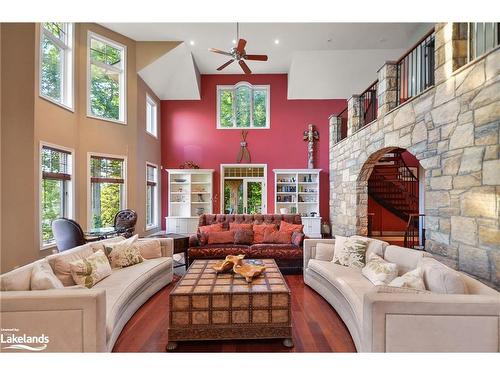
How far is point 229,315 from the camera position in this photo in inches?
89.9

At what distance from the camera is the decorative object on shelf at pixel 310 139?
316 inches

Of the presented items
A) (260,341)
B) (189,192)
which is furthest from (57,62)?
(260,341)

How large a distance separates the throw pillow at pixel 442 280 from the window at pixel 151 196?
7.01m

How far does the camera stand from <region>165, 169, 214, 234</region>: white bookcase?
8.12 metres

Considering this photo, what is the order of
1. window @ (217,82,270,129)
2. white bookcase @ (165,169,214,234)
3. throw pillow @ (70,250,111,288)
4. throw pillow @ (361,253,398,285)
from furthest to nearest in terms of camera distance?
1. window @ (217,82,270,129)
2. white bookcase @ (165,169,214,234)
3. throw pillow @ (361,253,398,285)
4. throw pillow @ (70,250,111,288)

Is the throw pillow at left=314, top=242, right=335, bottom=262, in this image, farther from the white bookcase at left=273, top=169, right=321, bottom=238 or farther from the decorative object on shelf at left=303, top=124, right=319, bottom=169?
the decorative object on shelf at left=303, top=124, right=319, bottom=169

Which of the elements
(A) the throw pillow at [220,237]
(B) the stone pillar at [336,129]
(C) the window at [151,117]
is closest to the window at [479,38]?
(A) the throw pillow at [220,237]

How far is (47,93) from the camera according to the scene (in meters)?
4.72

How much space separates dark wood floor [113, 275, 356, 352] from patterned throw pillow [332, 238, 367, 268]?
0.63 m

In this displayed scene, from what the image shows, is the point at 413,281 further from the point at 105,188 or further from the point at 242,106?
the point at 242,106

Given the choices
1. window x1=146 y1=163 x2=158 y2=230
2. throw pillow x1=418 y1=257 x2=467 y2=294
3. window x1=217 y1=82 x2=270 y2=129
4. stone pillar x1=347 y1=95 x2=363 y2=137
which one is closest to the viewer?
throw pillow x1=418 y1=257 x2=467 y2=294

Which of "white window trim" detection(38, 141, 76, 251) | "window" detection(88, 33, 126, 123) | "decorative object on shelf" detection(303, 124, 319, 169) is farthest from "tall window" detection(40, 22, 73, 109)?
"decorative object on shelf" detection(303, 124, 319, 169)
